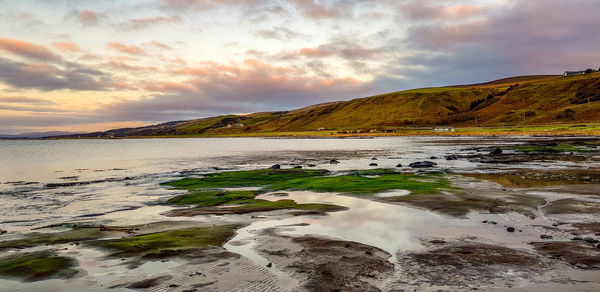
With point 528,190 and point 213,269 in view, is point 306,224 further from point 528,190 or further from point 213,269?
point 528,190

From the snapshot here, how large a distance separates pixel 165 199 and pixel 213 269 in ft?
51.3

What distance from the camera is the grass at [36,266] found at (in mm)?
10305

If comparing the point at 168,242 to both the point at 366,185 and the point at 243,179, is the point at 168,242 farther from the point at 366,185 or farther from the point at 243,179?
the point at 243,179

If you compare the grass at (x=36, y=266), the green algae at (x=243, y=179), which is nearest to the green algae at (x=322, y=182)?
the green algae at (x=243, y=179)

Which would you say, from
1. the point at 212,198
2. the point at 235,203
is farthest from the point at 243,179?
the point at 235,203

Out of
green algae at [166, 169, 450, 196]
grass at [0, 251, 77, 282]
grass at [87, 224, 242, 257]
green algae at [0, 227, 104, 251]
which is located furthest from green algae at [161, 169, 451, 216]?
grass at [0, 251, 77, 282]

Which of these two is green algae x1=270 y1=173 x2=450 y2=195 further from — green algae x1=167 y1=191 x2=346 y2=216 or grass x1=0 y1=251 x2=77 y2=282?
grass x1=0 y1=251 x2=77 y2=282

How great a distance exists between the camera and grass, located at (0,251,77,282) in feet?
33.8

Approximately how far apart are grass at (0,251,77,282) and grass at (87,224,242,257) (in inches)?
54.7

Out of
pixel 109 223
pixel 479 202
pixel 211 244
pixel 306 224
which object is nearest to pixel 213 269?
pixel 211 244

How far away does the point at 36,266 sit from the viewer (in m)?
10.9

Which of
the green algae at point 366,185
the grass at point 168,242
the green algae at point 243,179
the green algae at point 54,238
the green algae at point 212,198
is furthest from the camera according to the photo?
the green algae at point 243,179

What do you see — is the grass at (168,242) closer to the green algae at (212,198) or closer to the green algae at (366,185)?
the green algae at (212,198)

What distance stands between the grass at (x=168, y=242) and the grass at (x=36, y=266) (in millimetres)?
1389
